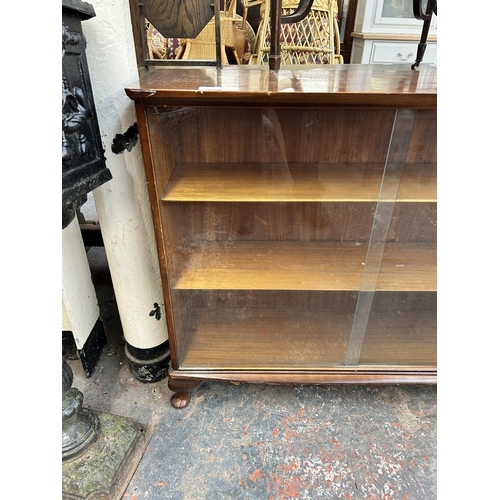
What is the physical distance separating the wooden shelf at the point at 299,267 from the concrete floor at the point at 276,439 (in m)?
0.45

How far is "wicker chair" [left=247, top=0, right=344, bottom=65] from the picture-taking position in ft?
7.42

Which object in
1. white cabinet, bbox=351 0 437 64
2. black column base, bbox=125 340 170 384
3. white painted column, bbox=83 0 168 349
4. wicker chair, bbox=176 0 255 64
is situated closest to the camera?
white painted column, bbox=83 0 168 349

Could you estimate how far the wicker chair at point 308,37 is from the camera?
226 cm

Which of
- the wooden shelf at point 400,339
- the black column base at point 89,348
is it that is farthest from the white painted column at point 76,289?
the wooden shelf at point 400,339

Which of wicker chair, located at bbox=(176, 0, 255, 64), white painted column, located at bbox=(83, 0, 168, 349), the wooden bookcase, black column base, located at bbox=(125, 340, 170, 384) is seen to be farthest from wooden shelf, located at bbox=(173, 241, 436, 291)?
wicker chair, located at bbox=(176, 0, 255, 64)

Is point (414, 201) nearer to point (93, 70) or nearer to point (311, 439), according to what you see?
point (311, 439)

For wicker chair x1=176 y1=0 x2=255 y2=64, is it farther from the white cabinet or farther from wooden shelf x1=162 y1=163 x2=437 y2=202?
wooden shelf x1=162 y1=163 x2=437 y2=202

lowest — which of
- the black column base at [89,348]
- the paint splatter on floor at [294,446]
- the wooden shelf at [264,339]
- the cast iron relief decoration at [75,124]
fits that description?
the paint splatter on floor at [294,446]

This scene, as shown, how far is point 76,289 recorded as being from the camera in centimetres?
124

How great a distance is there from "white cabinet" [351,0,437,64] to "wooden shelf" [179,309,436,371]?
2.24 m

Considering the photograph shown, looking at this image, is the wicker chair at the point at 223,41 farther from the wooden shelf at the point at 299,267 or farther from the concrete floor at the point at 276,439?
the concrete floor at the point at 276,439
